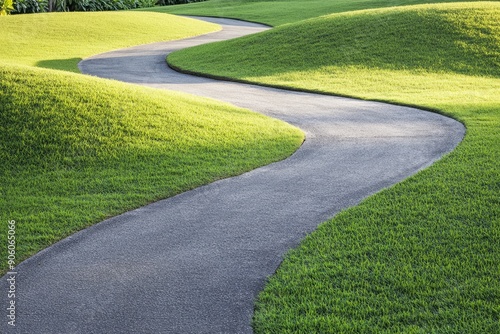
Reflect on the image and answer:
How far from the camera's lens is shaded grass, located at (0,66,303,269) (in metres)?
7.20

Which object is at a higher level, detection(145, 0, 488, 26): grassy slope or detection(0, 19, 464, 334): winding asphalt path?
detection(145, 0, 488, 26): grassy slope

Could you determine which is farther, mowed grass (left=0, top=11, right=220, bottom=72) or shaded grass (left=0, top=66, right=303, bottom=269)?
mowed grass (left=0, top=11, right=220, bottom=72)

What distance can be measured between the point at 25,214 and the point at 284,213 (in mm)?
3095

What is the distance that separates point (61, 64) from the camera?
906 inches

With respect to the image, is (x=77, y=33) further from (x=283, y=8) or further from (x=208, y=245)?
(x=208, y=245)

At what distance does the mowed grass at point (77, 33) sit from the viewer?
989 inches

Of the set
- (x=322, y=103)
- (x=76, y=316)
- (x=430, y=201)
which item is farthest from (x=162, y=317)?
(x=322, y=103)

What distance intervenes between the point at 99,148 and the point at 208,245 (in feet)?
12.6

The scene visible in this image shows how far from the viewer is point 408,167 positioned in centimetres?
877

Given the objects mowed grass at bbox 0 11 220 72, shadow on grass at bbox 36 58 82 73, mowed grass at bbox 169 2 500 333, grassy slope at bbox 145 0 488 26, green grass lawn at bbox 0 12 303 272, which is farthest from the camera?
grassy slope at bbox 145 0 488 26

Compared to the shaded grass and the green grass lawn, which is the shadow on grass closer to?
the green grass lawn

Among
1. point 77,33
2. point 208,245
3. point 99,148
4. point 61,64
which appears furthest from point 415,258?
point 77,33

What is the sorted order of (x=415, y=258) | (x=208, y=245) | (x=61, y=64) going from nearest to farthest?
(x=415, y=258) → (x=208, y=245) → (x=61, y=64)

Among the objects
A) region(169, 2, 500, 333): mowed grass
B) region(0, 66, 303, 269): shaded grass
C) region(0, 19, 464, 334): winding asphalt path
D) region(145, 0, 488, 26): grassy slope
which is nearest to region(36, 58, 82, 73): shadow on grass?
region(0, 66, 303, 269): shaded grass
